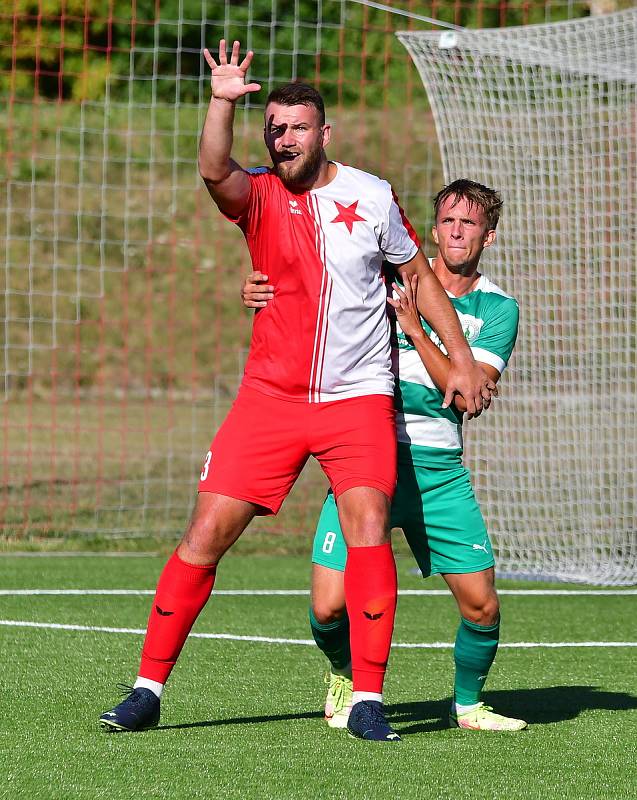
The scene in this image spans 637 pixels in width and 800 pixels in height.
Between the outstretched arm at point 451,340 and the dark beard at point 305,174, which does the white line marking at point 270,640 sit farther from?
the dark beard at point 305,174

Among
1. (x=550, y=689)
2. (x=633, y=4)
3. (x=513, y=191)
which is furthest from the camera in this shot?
(x=633, y=4)

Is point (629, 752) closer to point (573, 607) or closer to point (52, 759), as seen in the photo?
point (52, 759)

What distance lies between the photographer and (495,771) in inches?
165

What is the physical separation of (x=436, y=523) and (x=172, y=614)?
922mm

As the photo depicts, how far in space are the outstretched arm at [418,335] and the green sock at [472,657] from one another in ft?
2.44

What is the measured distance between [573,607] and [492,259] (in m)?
2.71

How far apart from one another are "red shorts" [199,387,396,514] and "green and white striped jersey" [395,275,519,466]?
0.31 meters

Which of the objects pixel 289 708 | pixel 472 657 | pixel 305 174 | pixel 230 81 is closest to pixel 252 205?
pixel 305 174

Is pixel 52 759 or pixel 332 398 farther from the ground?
pixel 332 398

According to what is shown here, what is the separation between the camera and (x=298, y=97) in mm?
4484

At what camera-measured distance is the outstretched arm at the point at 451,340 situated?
469 centimetres

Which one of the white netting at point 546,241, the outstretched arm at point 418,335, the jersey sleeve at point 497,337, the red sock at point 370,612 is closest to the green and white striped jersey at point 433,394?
the jersey sleeve at point 497,337

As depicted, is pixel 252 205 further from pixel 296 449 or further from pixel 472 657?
pixel 472 657

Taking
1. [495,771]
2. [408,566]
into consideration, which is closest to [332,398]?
[495,771]
